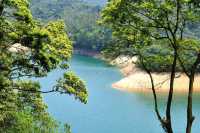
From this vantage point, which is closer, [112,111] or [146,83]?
[112,111]

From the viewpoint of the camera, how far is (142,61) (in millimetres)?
12086

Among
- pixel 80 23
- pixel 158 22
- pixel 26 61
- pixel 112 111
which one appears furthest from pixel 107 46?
pixel 80 23

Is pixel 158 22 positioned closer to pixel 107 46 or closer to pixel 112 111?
pixel 107 46

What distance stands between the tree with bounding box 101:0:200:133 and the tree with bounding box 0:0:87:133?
1434 millimetres

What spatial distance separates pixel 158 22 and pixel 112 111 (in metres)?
35.8

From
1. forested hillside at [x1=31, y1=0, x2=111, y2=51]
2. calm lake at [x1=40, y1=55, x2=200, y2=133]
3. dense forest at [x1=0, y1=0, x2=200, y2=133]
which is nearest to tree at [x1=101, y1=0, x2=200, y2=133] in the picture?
dense forest at [x1=0, y1=0, x2=200, y2=133]

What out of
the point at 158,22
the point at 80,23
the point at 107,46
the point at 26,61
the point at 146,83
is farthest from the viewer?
the point at 80,23

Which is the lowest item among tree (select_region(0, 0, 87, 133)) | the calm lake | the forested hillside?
the forested hillside

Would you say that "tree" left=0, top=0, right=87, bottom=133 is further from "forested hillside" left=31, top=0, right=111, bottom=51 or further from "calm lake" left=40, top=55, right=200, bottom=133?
"forested hillside" left=31, top=0, right=111, bottom=51

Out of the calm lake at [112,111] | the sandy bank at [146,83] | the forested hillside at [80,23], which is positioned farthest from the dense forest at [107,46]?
the forested hillside at [80,23]

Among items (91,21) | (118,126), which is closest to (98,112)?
(118,126)

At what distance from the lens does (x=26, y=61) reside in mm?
12211

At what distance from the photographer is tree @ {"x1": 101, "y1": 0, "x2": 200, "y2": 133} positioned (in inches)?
449

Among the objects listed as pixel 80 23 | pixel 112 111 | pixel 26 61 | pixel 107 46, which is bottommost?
pixel 80 23
